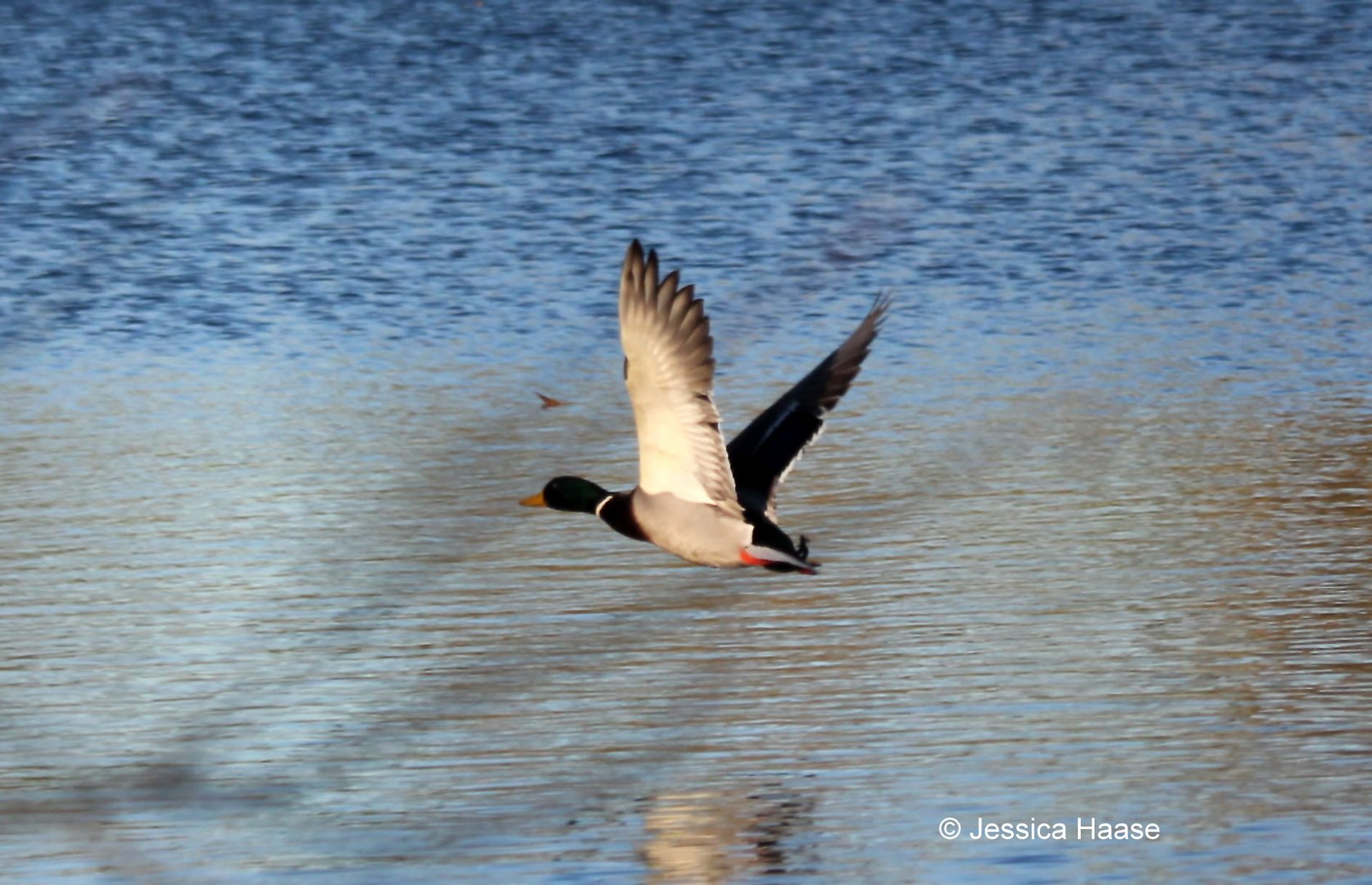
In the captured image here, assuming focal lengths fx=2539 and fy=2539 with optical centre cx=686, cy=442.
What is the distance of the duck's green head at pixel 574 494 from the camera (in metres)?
7.26

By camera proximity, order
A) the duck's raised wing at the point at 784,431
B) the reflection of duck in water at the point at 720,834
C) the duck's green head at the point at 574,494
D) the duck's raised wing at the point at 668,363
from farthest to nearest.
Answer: the duck's raised wing at the point at 784,431 < the duck's green head at the point at 574,494 < the duck's raised wing at the point at 668,363 < the reflection of duck in water at the point at 720,834

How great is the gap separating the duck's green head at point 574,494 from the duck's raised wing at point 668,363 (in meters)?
0.62

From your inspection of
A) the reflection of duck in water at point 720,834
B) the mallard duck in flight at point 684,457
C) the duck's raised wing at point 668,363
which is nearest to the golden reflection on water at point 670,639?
the reflection of duck in water at point 720,834

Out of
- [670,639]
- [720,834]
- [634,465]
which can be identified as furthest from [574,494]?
[634,465]

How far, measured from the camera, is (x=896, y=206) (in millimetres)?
14336

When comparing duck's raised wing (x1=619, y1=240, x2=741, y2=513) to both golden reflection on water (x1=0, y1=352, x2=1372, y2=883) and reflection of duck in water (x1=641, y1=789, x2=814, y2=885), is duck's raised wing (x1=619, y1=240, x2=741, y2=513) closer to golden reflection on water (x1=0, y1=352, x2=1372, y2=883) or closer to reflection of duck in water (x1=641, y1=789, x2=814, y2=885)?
golden reflection on water (x1=0, y1=352, x2=1372, y2=883)

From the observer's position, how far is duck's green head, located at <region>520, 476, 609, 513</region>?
726 centimetres

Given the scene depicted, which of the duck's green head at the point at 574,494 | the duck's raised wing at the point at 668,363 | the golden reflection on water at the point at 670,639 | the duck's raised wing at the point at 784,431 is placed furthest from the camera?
the duck's raised wing at the point at 784,431

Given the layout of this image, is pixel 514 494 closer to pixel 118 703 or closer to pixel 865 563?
pixel 865 563

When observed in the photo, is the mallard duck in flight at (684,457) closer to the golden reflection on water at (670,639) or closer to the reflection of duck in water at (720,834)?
the golden reflection on water at (670,639)

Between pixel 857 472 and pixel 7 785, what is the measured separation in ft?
12.1

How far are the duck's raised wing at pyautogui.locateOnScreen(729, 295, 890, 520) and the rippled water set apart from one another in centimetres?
42

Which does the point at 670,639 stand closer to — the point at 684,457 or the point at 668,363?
the point at 684,457

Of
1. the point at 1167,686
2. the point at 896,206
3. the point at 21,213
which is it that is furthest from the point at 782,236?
the point at 1167,686
